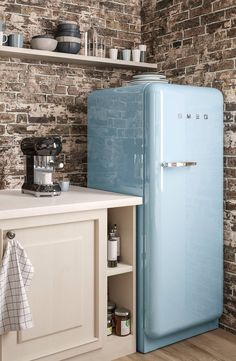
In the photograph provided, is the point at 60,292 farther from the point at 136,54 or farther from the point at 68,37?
the point at 136,54

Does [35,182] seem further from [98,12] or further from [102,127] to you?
[98,12]

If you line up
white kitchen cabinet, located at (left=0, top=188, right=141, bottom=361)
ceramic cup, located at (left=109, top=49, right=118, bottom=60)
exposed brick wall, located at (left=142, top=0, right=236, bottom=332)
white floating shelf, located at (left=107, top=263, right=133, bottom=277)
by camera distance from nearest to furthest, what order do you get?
1. white kitchen cabinet, located at (left=0, top=188, right=141, bottom=361)
2. white floating shelf, located at (left=107, top=263, right=133, bottom=277)
3. exposed brick wall, located at (left=142, top=0, right=236, bottom=332)
4. ceramic cup, located at (left=109, top=49, right=118, bottom=60)

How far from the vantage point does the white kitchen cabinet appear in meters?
2.42

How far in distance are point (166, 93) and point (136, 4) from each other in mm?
1325

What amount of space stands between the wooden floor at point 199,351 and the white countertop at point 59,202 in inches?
35.1

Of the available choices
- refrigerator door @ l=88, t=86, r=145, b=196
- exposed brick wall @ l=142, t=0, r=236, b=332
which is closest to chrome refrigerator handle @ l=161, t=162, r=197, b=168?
refrigerator door @ l=88, t=86, r=145, b=196

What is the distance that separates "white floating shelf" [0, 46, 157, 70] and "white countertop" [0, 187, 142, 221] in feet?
2.84

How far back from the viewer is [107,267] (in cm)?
279

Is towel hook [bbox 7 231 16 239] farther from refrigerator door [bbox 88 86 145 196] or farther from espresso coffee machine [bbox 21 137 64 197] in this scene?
refrigerator door [bbox 88 86 145 196]

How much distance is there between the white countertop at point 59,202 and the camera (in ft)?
7.73

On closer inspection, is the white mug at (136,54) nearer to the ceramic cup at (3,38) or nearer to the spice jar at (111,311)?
the ceramic cup at (3,38)

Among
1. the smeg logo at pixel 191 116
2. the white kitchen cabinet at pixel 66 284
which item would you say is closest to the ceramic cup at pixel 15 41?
the white kitchen cabinet at pixel 66 284

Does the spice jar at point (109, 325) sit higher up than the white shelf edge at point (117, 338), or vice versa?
the spice jar at point (109, 325)

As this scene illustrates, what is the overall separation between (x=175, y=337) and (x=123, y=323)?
377mm
